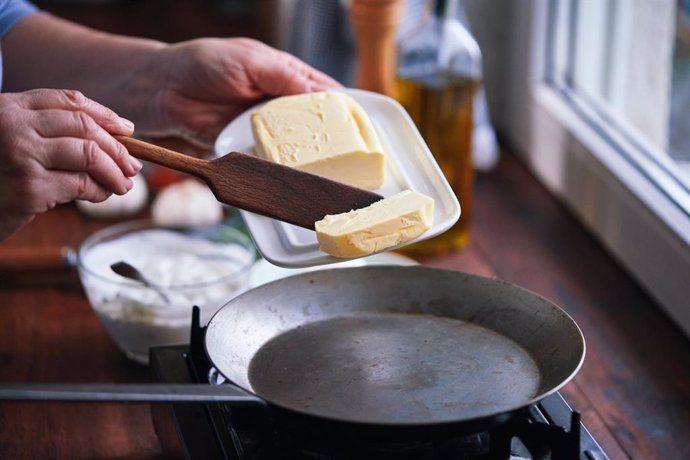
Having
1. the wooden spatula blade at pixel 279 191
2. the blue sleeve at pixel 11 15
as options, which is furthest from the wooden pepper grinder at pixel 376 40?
the wooden spatula blade at pixel 279 191

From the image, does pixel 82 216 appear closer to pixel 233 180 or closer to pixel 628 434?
pixel 233 180

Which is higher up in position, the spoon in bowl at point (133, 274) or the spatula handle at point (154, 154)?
the spatula handle at point (154, 154)

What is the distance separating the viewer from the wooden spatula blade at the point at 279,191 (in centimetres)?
87

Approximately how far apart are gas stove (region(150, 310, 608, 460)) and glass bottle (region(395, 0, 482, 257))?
635 mm

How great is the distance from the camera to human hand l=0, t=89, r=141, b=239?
0.77 meters

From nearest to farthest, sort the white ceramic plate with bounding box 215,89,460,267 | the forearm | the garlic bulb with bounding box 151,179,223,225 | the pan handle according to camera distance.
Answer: the pan handle → the white ceramic plate with bounding box 215,89,460,267 → the forearm → the garlic bulb with bounding box 151,179,223,225

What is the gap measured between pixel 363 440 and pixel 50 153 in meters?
0.34

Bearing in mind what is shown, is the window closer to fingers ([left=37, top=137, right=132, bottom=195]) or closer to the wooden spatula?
the wooden spatula

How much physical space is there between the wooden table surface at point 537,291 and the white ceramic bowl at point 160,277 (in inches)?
2.7

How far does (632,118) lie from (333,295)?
750 mm

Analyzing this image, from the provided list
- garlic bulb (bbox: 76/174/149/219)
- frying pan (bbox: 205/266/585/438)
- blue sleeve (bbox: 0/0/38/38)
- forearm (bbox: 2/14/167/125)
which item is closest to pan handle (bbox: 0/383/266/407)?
frying pan (bbox: 205/266/585/438)

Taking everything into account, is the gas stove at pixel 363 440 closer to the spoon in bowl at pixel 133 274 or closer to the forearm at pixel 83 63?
the spoon in bowl at pixel 133 274

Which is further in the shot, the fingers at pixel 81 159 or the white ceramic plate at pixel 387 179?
the white ceramic plate at pixel 387 179

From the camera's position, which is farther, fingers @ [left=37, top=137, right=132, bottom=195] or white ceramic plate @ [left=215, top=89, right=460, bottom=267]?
white ceramic plate @ [left=215, top=89, right=460, bottom=267]
